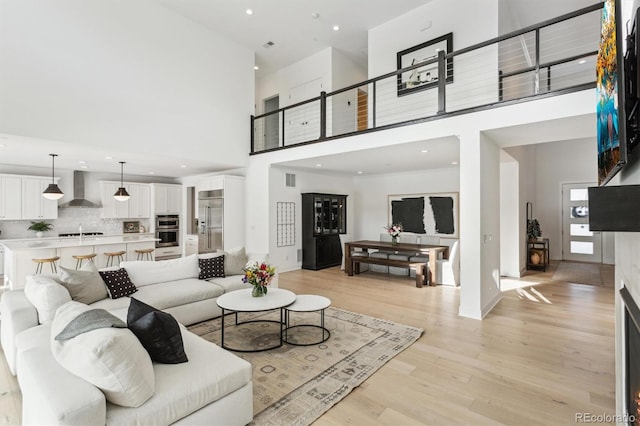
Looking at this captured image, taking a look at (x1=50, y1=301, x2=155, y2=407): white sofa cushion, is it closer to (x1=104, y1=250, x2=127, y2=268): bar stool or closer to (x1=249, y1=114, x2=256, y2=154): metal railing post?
(x1=104, y1=250, x2=127, y2=268): bar stool

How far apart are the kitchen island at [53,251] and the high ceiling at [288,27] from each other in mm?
1636

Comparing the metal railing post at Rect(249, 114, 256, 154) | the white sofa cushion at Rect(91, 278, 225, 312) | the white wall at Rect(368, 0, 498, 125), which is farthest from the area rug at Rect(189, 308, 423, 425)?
the metal railing post at Rect(249, 114, 256, 154)

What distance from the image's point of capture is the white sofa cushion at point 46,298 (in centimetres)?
279

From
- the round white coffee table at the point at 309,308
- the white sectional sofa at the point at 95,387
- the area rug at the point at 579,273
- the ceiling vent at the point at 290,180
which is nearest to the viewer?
the white sectional sofa at the point at 95,387

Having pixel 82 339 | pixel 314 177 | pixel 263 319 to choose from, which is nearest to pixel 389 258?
pixel 314 177

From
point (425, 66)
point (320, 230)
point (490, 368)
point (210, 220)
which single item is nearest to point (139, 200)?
point (210, 220)

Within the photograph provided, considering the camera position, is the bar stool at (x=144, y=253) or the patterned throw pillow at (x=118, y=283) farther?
the bar stool at (x=144, y=253)

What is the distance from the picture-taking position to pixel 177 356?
2.15 meters

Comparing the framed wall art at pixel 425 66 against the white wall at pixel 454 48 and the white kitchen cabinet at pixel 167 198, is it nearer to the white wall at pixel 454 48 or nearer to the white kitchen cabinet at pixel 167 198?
the white wall at pixel 454 48

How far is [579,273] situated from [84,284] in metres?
9.17

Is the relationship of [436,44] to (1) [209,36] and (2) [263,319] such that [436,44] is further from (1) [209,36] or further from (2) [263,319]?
(2) [263,319]

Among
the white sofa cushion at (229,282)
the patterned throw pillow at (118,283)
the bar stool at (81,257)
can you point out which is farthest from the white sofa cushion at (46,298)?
the bar stool at (81,257)

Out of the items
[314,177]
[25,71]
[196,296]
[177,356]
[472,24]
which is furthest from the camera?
[314,177]

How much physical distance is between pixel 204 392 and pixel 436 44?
20.7ft
